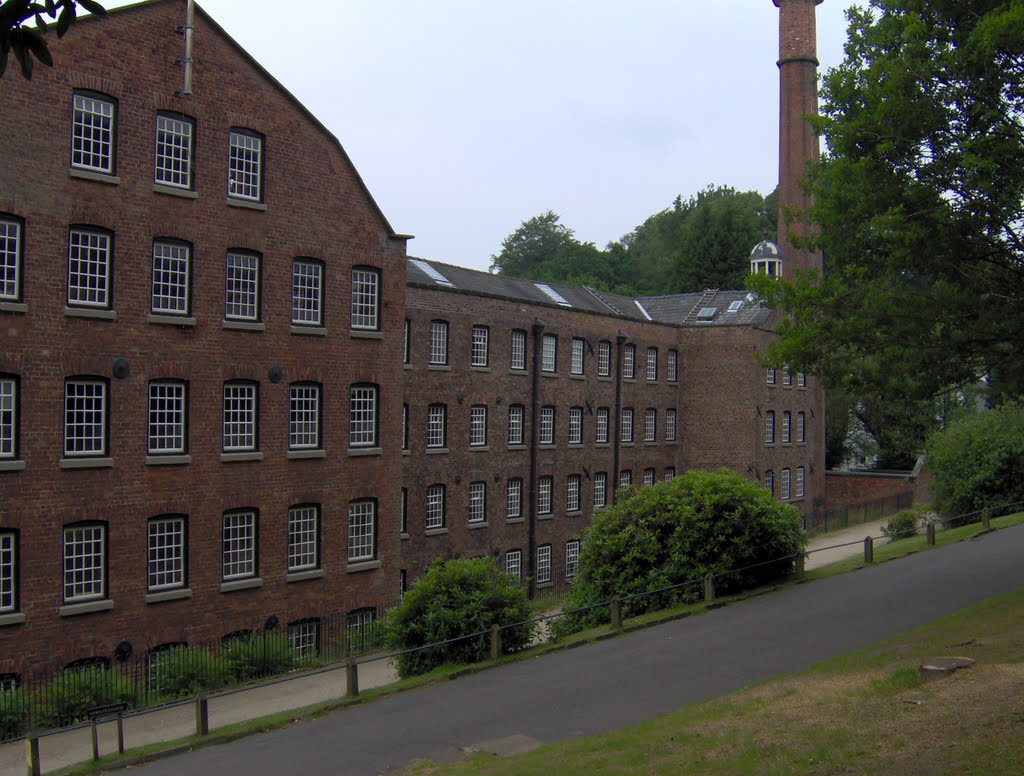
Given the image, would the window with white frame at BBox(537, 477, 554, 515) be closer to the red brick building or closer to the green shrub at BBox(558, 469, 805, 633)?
the red brick building

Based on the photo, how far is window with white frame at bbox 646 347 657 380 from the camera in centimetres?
4569

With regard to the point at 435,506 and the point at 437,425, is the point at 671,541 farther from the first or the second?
the point at 437,425

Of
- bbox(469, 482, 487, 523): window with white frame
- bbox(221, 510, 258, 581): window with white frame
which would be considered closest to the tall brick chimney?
bbox(469, 482, 487, 523): window with white frame

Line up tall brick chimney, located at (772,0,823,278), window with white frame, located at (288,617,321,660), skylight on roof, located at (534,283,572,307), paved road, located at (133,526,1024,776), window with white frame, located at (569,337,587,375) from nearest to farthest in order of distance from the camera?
paved road, located at (133,526,1024,776)
window with white frame, located at (288,617,321,660)
window with white frame, located at (569,337,587,375)
skylight on roof, located at (534,283,572,307)
tall brick chimney, located at (772,0,823,278)

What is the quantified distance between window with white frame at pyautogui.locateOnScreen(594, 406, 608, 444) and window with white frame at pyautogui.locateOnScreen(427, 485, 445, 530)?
383 inches

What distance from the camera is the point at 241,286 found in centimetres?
2498

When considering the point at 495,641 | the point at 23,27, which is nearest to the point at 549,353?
the point at 495,641

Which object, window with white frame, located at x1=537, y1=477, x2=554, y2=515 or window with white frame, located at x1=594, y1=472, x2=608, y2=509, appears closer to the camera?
window with white frame, located at x1=537, y1=477, x2=554, y2=515

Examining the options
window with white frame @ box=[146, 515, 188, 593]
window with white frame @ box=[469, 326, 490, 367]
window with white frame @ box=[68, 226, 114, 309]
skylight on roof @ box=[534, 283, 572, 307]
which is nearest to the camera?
Answer: window with white frame @ box=[68, 226, 114, 309]

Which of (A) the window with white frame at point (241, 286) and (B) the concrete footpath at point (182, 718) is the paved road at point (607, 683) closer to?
(B) the concrete footpath at point (182, 718)

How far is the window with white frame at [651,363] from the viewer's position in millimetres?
45688

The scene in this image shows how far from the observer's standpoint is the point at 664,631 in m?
19.9

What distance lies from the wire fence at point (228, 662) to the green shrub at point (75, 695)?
0.06 feet

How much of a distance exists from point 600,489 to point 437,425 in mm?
10573
